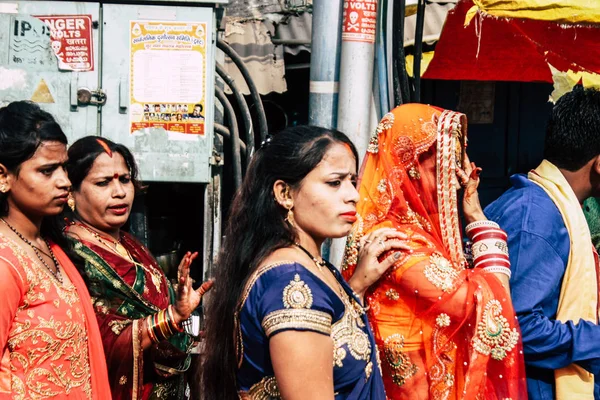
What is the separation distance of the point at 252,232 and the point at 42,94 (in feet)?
8.81

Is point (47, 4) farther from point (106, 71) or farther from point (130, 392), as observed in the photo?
point (130, 392)

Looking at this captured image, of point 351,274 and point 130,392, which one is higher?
point 351,274

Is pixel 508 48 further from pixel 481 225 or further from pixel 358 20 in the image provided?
pixel 481 225

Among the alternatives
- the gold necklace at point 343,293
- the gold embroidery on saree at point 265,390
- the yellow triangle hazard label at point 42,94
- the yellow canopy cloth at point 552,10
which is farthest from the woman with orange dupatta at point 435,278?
the yellow triangle hazard label at point 42,94

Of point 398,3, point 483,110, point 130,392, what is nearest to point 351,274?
point 130,392

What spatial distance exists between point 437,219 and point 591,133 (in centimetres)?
67

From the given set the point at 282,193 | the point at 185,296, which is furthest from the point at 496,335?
the point at 185,296

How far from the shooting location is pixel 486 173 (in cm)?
702

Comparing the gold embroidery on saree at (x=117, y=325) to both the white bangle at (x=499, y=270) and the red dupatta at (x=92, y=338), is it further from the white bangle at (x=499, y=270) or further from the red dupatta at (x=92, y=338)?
the white bangle at (x=499, y=270)

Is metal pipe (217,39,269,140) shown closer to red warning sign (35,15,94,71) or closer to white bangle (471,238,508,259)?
red warning sign (35,15,94,71)

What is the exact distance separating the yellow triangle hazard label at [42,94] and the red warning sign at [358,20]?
167 centimetres

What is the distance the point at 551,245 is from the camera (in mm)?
3105

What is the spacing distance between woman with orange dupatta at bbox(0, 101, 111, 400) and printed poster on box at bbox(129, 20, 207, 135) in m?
1.92

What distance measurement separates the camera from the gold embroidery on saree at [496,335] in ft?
9.66
